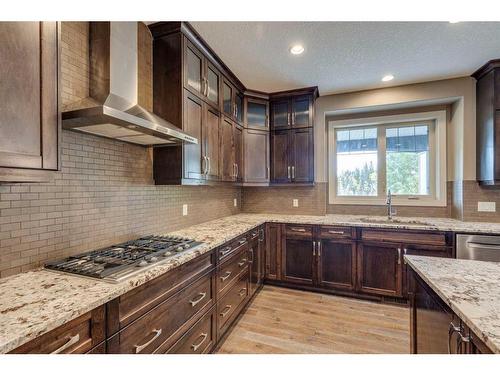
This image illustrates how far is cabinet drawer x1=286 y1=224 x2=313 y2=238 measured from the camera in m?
3.05

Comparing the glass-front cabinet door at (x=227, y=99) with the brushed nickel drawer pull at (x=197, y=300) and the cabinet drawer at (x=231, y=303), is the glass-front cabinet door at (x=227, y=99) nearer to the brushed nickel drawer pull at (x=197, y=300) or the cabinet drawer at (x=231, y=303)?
the cabinet drawer at (x=231, y=303)

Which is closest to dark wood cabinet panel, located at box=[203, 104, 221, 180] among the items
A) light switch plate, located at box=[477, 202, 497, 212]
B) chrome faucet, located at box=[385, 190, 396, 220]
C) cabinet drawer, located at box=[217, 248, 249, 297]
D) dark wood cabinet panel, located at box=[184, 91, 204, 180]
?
dark wood cabinet panel, located at box=[184, 91, 204, 180]

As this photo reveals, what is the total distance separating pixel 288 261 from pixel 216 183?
1437mm

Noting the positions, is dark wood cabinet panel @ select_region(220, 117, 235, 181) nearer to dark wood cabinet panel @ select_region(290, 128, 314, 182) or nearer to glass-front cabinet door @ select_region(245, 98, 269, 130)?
glass-front cabinet door @ select_region(245, 98, 269, 130)

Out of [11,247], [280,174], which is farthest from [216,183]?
[11,247]

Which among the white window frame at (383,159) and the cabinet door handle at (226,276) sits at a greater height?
the white window frame at (383,159)

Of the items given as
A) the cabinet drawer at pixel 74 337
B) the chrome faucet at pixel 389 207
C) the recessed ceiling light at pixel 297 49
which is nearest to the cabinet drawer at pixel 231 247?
the cabinet drawer at pixel 74 337

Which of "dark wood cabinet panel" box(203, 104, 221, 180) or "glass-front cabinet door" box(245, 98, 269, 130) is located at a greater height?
"glass-front cabinet door" box(245, 98, 269, 130)

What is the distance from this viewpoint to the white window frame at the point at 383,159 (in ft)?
10.7

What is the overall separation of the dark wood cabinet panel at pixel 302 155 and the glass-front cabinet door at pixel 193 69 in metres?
1.60

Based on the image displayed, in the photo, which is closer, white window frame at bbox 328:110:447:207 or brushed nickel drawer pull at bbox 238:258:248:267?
brushed nickel drawer pull at bbox 238:258:248:267

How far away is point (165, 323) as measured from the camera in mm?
1362

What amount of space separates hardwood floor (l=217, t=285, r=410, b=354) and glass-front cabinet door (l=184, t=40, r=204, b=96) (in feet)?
7.36

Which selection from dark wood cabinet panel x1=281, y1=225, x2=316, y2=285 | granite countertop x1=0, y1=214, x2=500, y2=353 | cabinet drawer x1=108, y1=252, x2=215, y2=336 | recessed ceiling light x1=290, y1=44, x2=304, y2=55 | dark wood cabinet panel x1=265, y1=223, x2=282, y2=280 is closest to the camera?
granite countertop x1=0, y1=214, x2=500, y2=353
